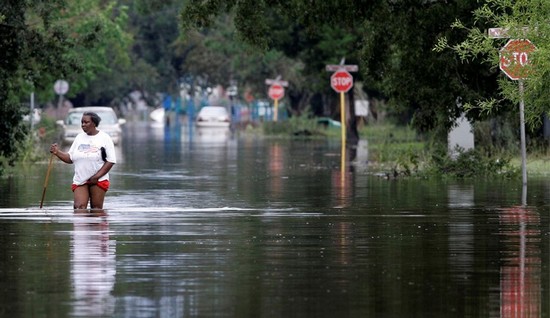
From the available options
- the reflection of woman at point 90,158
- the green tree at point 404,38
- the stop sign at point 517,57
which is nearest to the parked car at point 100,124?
the green tree at point 404,38

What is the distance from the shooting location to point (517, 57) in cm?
2233

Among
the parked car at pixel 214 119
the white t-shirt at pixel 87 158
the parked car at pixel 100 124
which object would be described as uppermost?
the parked car at pixel 214 119

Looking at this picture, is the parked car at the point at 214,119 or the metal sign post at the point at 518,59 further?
the parked car at the point at 214,119

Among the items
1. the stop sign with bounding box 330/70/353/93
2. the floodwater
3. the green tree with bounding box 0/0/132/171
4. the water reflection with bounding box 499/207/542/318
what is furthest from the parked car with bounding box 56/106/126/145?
the water reflection with bounding box 499/207/542/318

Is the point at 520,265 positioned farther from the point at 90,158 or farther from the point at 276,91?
the point at 276,91

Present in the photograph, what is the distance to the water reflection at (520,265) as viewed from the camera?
12086 mm

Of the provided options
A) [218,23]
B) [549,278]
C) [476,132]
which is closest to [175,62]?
[218,23]

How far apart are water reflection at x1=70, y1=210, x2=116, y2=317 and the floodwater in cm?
2

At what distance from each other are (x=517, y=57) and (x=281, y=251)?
7287mm

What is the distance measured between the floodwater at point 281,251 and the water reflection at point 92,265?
0.8 inches

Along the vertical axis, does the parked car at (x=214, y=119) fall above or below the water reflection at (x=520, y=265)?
above

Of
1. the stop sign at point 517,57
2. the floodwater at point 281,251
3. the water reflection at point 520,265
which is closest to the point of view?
the water reflection at point 520,265

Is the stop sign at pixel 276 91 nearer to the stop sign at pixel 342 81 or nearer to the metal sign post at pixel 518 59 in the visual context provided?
the stop sign at pixel 342 81

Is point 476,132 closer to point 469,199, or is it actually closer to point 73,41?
point 73,41
